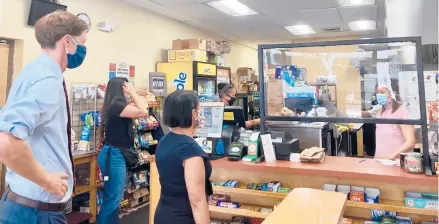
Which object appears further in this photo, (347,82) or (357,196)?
(347,82)

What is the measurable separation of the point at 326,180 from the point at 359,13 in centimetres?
437

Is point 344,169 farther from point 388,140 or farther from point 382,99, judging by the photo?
point 388,140

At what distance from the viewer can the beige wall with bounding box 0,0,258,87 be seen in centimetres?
340

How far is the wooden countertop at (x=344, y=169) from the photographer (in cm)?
185

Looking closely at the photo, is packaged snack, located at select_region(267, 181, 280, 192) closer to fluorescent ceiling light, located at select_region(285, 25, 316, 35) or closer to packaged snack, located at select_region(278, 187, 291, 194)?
packaged snack, located at select_region(278, 187, 291, 194)

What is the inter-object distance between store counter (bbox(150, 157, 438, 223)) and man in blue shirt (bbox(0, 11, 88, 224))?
1126 millimetres

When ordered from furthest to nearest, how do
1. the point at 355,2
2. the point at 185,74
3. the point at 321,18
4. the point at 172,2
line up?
the point at 321,18 → the point at 185,74 → the point at 355,2 → the point at 172,2

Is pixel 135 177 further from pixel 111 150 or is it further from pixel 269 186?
pixel 269 186

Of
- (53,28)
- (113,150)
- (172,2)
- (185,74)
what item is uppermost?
(172,2)

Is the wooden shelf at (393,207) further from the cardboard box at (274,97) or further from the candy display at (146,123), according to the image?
the candy display at (146,123)

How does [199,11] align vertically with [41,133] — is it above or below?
above

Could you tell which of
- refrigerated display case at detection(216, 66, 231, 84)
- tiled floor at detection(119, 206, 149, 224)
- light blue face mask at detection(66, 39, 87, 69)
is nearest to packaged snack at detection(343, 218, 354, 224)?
light blue face mask at detection(66, 39, 87, 69)

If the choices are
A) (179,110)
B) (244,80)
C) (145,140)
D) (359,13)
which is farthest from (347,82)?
(244,80)

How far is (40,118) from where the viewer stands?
1257mm
